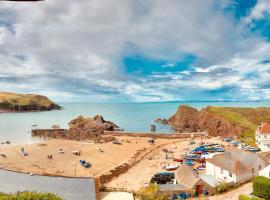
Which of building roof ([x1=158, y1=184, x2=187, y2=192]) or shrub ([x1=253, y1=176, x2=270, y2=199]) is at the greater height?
shrub ([x1=253, y1=176, x2=270, y2=199])

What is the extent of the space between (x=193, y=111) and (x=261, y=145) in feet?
200

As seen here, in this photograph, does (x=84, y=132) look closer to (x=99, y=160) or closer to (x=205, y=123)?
(x=205, y=123)

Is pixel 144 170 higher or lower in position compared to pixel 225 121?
lower

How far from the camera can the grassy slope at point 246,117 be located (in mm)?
92131

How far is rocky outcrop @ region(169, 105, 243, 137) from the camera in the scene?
96662 millimetres

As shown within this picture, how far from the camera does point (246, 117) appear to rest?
106312mm

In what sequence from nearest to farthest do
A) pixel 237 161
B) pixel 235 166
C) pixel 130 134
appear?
pixel 235 166 < pixel 237 161 < pixel 130 134

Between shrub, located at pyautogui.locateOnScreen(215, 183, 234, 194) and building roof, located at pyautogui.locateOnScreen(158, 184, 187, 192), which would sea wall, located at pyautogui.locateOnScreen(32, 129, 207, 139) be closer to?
shrub, located at pyautogui.locateOnScreen(215, 183, 234, 194)

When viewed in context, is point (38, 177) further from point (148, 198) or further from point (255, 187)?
point (255, 187)

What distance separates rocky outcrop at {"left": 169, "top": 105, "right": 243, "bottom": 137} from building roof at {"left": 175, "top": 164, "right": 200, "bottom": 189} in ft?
178

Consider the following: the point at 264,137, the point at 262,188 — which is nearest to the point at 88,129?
the point at 264,137

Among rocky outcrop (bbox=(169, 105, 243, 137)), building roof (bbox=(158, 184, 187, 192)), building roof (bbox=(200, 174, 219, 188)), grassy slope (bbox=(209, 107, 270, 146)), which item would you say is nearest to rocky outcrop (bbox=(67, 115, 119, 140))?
rocky outcrop (bbox=(169, 105, 243, 137))

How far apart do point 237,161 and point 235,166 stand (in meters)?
1.93

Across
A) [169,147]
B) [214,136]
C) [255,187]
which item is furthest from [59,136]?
[255,187]
